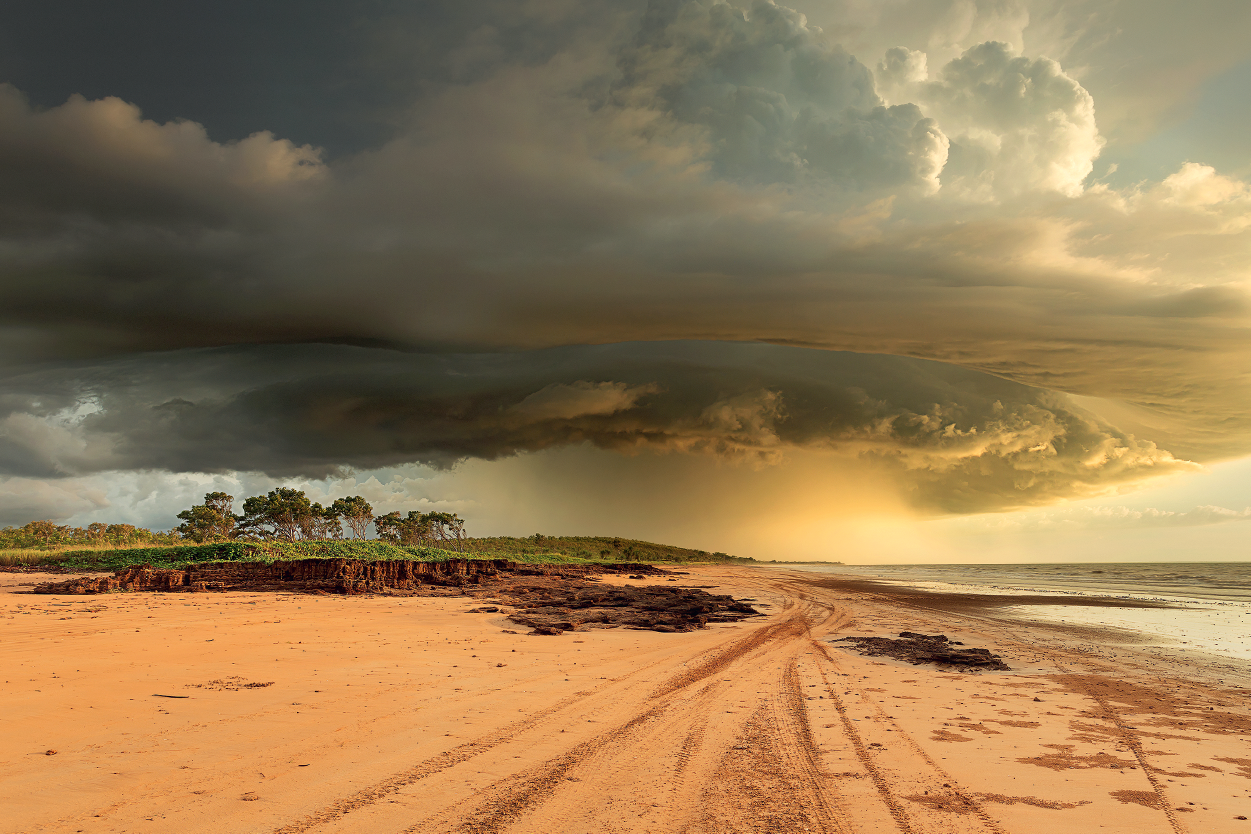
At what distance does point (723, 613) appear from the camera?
2458cm

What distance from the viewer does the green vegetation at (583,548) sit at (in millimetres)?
82562

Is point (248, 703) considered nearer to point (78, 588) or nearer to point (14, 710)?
point (14, 710)

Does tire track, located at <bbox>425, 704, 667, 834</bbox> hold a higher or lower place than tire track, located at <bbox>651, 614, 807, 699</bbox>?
higher

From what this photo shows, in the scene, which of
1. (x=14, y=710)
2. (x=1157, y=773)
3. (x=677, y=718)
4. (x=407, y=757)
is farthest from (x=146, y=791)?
(x=1157, y=773)

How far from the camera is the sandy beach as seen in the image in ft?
19.2

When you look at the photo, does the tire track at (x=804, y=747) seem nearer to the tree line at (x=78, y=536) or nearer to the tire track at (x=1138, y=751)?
the tire track at (x=1138, y=751)

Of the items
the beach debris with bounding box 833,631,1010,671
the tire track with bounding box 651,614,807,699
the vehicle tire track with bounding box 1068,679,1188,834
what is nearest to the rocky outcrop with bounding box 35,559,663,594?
the tire track with bounding box 651,614,807,699

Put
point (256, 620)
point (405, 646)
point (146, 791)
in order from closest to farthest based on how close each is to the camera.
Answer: point (146, 791) < point (405, 646) < point (256, 620)

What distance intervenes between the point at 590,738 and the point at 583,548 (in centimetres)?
8815

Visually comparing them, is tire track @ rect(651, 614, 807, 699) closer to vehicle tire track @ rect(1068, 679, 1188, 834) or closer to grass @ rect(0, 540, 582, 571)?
vehicle tire track @ rect(1068, 679, 1188, 834)

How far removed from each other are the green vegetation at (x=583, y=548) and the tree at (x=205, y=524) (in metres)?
29.1

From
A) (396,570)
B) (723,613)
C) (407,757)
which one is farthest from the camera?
(396,570)

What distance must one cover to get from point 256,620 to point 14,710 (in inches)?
437

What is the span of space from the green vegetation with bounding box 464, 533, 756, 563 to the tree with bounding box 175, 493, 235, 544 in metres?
29.1
